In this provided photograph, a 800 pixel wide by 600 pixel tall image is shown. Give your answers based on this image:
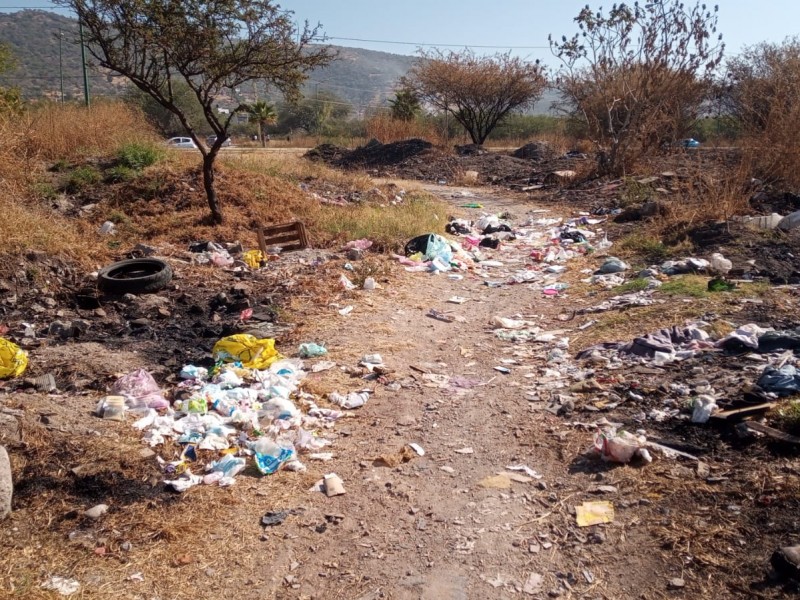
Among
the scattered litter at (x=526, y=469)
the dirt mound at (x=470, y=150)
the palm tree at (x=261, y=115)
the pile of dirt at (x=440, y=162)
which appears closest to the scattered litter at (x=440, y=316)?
the scattered litter at (x=526, y=469)

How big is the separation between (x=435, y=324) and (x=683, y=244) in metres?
3.66

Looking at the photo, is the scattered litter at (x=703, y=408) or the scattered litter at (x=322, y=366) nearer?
the scattered litter at (x=703, y=408)

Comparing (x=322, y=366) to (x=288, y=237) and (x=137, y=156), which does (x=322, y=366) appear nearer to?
(x=288, y=237)

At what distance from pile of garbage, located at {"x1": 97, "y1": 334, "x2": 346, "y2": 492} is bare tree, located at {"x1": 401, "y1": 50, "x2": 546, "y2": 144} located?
21.1 metres

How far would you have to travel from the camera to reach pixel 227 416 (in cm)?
374

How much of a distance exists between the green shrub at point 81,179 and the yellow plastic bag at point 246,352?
6.71 metres

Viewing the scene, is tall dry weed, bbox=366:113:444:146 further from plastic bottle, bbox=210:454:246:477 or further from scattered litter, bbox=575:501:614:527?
scattered litter, bbox=575:501:614:527

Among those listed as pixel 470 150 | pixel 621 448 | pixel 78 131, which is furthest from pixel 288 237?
pixel 470 150

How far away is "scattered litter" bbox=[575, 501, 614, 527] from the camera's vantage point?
2.75 m

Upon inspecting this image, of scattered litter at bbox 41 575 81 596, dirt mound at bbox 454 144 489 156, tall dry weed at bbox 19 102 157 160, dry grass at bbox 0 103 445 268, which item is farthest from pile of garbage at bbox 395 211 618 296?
dirt mound at bbox 454 144 489 156

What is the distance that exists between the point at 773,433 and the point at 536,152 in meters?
18.7

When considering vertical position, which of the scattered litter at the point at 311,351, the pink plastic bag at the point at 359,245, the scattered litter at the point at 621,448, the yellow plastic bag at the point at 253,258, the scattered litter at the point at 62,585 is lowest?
the scattered litter at the point at 62,585

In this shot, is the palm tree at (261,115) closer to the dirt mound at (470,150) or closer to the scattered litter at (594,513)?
the dirt mound at (470,150)

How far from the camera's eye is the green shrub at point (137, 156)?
35.0 ft
